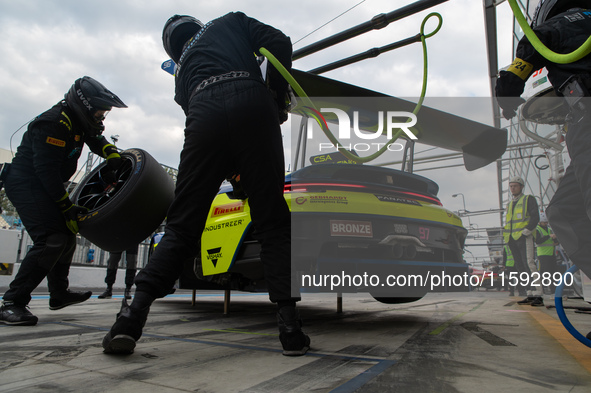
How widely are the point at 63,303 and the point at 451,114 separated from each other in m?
4.16

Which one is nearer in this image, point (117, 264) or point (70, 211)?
point (70, 211)

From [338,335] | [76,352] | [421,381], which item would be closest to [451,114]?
[338,335]

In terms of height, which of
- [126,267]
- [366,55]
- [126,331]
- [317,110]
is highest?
[366,55]

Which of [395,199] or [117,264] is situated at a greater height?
[395,199]

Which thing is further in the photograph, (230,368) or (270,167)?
(270,167)

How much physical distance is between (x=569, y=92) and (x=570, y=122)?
6.0 inches

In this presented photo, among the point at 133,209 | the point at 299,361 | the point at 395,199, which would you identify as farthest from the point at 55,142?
the point at 395,199

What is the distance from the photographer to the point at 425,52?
3.67 metres

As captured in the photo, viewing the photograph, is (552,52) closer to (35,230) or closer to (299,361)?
(299,361)

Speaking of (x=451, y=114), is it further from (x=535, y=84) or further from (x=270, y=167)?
(x=270, y=167)

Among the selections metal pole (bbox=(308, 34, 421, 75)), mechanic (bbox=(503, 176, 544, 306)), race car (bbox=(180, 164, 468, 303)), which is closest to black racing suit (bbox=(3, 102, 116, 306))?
race car (bbox=(180, 164, 468, 303))

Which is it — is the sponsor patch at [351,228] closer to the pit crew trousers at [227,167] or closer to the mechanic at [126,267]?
the pit crew trousers at [227,167]

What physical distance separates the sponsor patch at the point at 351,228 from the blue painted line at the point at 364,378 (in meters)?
0.99

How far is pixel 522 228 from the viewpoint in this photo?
238 inches
